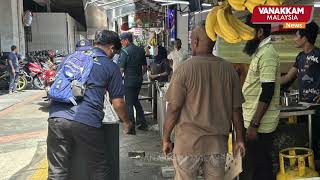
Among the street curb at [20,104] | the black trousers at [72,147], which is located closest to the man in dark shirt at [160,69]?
the street curb at [20,104]

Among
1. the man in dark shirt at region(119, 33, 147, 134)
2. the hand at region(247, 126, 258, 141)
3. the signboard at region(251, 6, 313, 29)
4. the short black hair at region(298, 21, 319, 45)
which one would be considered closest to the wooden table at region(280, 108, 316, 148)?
the hand at region(247, 126, 258, 141)

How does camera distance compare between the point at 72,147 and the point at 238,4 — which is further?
the point at 72,147

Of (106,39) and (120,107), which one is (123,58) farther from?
(120,107)

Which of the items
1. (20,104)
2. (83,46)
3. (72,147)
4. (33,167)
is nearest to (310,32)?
(83,46)

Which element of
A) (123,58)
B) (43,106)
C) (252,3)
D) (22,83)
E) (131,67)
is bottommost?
(43,106)

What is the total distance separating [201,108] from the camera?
3.47 meters

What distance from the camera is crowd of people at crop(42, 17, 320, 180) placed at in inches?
137

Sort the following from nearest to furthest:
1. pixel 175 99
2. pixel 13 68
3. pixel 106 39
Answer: pixel 175 99 → pixel 106 39 → pixel 13 68

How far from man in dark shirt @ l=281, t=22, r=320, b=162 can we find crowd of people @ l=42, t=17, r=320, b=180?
10 millimetres

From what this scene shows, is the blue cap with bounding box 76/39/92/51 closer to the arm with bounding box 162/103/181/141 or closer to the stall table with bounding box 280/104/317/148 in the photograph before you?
the arm with bounding box 162/103/181/141

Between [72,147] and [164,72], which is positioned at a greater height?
[164,72]

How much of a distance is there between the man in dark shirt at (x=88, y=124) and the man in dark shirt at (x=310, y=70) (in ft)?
6.70

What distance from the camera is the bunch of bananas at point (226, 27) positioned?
13.9 ft

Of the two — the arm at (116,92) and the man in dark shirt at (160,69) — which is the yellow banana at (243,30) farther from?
the man in dark shirt at (160,69)
